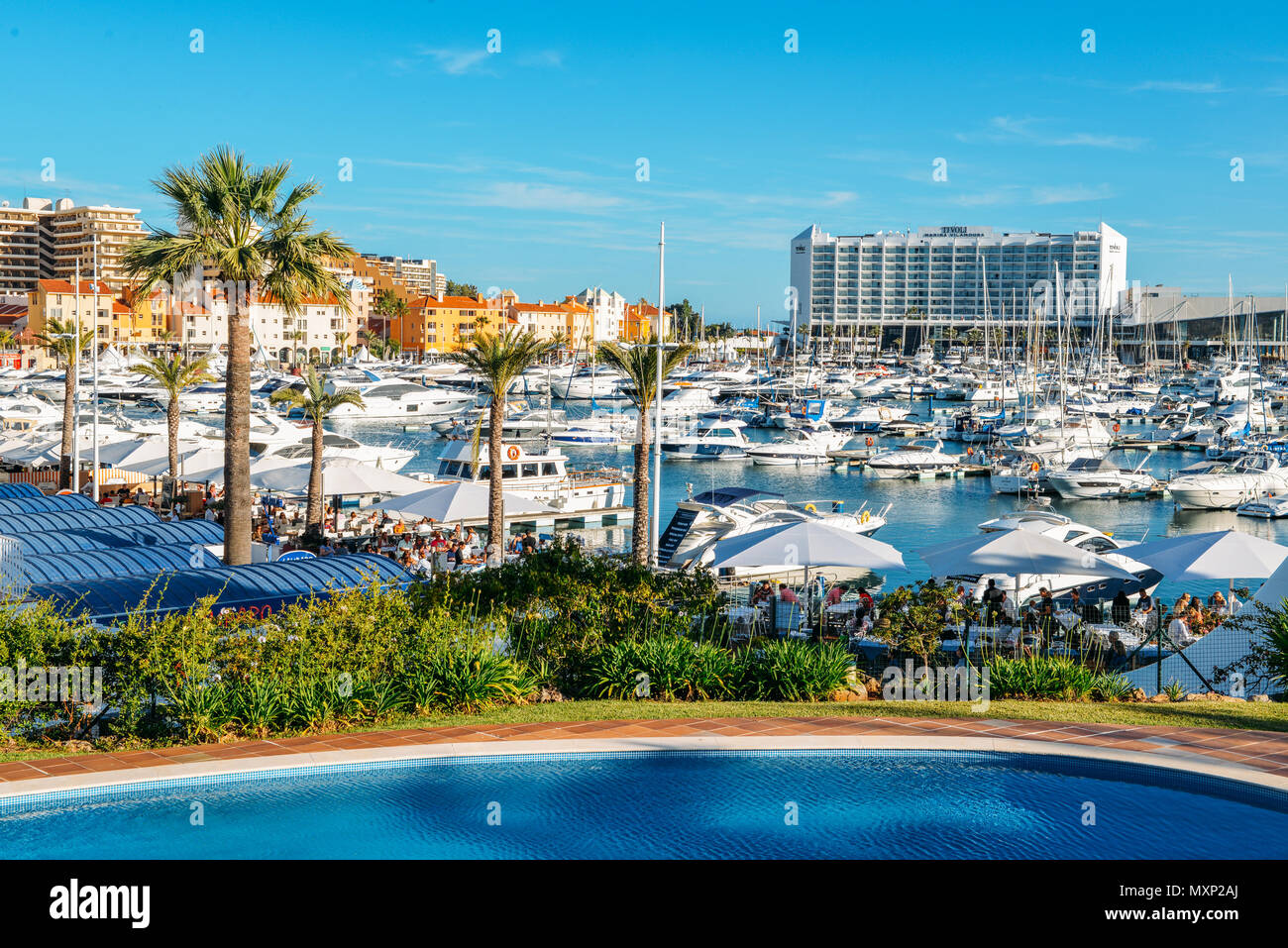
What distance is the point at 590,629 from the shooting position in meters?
14.8

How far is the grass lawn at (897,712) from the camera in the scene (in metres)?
12.7

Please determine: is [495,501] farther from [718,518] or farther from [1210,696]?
[1210,696]

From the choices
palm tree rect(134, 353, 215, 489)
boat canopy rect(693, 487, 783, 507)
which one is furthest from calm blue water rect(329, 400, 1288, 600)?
palm tree rect(134, 353, 215, 489)

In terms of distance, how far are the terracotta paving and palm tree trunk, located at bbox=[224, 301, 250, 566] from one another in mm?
10576

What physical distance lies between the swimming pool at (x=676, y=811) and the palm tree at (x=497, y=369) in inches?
665

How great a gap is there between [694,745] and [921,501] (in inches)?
1644

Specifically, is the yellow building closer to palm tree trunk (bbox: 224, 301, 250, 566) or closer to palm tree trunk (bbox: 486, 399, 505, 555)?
palm tree trunk (bbox: 486, 399, 505, 555)

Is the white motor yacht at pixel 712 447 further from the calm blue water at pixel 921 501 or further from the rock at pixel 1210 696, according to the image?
the rock at pixel 1210 696

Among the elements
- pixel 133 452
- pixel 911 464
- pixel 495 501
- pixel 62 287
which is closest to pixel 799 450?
pixel 911 464

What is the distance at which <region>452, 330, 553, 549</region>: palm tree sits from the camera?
1104 inches

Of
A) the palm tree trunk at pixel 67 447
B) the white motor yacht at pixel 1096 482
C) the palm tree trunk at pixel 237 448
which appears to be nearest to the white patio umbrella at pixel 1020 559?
the palm tree trunk at pixel 237 448

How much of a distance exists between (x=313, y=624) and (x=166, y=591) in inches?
194
